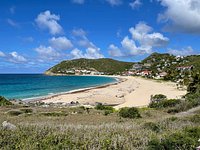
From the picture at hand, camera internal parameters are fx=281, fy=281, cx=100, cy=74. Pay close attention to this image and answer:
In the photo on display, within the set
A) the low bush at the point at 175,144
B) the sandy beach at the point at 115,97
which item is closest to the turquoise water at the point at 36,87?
the sandy beach at the point at 115,97

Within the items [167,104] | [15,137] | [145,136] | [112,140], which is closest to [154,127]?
[145,136]

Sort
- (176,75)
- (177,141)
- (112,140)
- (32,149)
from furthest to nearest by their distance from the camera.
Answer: (176,75)
(112,140)
(177,141)
(32,149)

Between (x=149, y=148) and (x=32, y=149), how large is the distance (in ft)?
7.49

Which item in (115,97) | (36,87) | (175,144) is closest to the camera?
(175,144)

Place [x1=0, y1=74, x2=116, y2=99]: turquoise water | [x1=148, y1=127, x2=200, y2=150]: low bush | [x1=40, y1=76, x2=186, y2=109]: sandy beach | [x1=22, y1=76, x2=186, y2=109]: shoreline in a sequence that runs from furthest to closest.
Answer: [x1=0, y1=74, x2=116, y2=99]: turquoise water → [x1=40, y1=76, x2=186, y2=109]: sandy beach → [x1=22, y1=76, x2=186, y2=109]: shoreline → [x1=148, y1=127, x2=200, y2=150]: low bush

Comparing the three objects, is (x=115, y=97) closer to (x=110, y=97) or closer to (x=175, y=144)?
(x=110, y=97)

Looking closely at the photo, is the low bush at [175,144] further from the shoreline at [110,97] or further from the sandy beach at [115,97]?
the sandy beach at [115,97]

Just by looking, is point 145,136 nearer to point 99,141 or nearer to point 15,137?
point 99,141

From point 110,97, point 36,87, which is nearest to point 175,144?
point 110,97

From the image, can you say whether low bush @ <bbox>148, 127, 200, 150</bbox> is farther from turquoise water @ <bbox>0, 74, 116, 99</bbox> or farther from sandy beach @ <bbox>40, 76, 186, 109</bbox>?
turquoise water @ <bbox>0, 74, 116, 99</bbox>

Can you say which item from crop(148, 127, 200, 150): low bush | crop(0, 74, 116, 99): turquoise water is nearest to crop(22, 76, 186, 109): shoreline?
crop(0, 74, 116, 99): turquoise water

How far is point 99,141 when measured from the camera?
19.8ft

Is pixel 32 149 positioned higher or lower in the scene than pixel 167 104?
higher

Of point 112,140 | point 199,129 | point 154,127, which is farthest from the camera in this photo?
point 154,127
